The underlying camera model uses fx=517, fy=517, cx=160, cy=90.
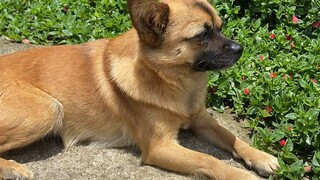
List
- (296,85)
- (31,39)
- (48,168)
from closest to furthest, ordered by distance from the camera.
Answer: (48,168) < (296,85) < (31,39)

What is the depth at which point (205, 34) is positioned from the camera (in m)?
3.94

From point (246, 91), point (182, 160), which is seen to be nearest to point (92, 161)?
point (182, 160)

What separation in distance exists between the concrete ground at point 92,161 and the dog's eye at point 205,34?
0.99 metres

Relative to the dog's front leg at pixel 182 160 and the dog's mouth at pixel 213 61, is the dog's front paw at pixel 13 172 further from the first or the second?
the dog's mouth at pixel 213 61

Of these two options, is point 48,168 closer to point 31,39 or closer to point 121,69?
point 121,69

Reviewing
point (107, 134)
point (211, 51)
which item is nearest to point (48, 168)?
point (107, 134)

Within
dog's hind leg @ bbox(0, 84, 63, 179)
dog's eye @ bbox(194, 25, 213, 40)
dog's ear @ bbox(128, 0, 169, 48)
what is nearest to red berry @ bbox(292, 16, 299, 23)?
dog's eye @ bbox(194, 25, 213, 40)

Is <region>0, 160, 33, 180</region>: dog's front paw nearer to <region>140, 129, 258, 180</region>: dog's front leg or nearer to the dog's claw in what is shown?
<region>140, 129, 258, 180</region>: dog's front leg

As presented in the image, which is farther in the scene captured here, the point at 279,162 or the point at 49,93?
the point at 49,93

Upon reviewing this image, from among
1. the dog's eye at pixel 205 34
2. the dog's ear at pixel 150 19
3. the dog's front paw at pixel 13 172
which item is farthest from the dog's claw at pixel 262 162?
the dog's front paw at pixel 13 172

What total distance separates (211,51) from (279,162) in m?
0.98

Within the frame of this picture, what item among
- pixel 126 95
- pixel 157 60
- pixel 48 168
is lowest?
pixel 48 168

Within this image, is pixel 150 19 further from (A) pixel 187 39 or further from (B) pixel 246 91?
(B) pixel 246 91

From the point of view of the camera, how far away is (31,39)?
5805 mm
